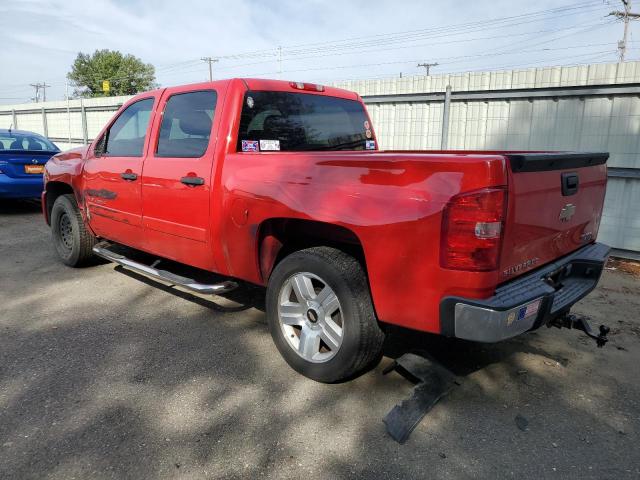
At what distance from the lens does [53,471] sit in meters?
2.28

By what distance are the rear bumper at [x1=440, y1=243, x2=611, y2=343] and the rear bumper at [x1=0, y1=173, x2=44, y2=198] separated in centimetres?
868

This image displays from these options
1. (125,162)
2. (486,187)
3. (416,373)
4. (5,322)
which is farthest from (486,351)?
(5,322)

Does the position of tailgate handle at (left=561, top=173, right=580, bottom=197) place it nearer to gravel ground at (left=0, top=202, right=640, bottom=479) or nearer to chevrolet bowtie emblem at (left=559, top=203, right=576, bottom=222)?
chevrolet bowtie emblem at (left=559, top=203, right=576, bottom=222)

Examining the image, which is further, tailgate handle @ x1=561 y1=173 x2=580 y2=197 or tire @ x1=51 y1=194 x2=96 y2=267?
tire @ x1=51 y1=194 x2=96 y2=267

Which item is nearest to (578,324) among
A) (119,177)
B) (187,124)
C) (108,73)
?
(187,124)

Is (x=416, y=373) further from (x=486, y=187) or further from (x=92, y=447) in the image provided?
(x=92, y=447)

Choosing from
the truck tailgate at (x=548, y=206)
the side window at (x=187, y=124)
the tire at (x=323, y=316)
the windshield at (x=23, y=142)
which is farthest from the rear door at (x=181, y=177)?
the windshield at (x=23, y=142)

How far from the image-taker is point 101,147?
495 centimetres

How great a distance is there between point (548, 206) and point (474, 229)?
0.68 meters

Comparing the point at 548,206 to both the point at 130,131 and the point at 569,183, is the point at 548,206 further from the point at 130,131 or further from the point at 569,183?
the point at 130,131

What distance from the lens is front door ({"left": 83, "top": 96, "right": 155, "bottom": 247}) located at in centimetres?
430

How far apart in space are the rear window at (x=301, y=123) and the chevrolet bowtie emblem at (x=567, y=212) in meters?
1.94

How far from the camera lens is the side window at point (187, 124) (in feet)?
12.0

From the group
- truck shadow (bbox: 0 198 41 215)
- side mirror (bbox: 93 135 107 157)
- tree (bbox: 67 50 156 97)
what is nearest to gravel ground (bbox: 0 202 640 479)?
side mirror (bbox: 93 135 107 157)
